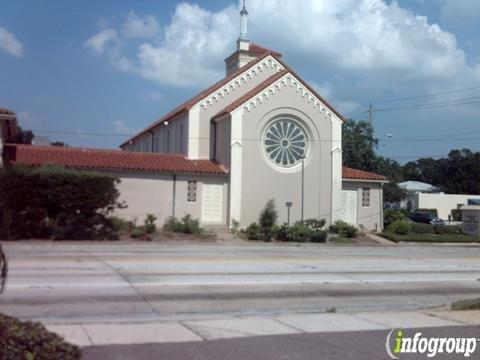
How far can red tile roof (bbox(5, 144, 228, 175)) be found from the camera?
114 feet

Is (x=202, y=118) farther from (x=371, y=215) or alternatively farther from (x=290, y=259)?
(x=290, y=259)

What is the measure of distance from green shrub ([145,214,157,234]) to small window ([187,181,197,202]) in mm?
3137

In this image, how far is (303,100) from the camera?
3934 cm

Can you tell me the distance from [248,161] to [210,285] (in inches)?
928

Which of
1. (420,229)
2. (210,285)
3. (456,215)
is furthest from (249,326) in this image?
(456,215)

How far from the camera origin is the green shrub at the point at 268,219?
3416cm

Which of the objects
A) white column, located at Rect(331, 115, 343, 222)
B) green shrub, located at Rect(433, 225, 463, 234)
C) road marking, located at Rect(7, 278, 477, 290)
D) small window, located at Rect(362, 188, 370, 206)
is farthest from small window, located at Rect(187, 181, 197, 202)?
road marking, located at Rect(7, 278, 477, 290)

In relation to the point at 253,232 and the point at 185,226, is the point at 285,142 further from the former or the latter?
the point at 185,226

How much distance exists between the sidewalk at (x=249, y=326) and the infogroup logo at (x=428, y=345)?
3.14 feet

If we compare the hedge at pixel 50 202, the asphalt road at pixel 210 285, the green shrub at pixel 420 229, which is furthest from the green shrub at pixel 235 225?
the asphalt road at pixel 210 285

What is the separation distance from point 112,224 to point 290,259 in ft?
37.6

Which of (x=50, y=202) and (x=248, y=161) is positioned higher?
(x=248, y=161)

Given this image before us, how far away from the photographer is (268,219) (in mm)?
36062

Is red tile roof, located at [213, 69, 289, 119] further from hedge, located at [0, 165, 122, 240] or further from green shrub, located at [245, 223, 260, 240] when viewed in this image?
hedge, located at [0, 165, 122, 240]
